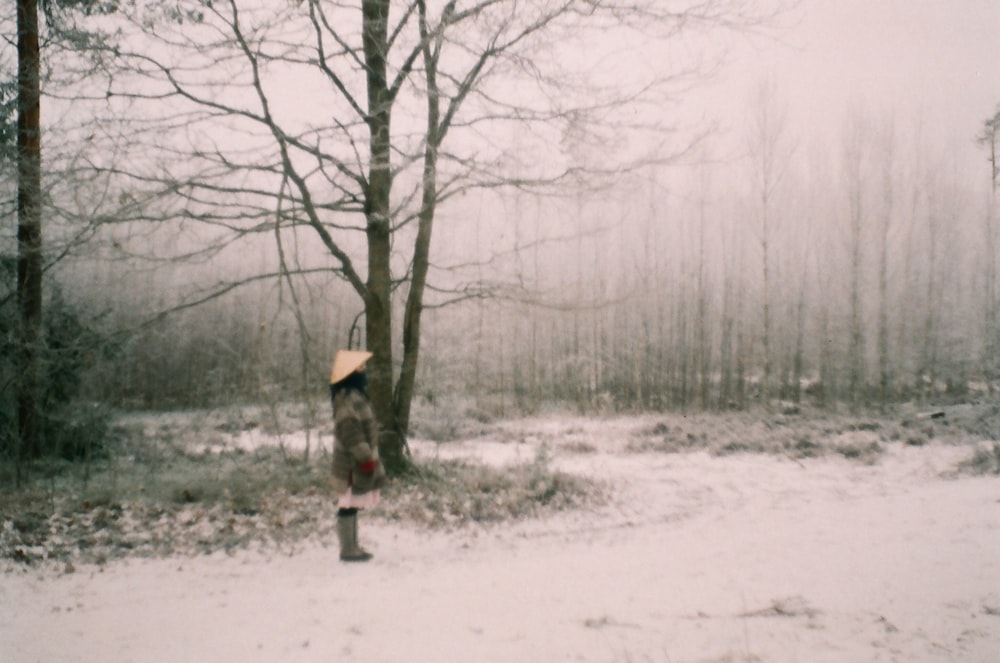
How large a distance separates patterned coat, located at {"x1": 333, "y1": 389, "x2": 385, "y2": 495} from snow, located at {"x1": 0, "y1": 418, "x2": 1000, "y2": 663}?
724 millimetres

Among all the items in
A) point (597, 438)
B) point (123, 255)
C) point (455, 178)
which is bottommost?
point (597, 438)

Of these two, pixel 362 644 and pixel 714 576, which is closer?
pixel 362 644

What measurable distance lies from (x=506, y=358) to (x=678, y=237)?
12916 mm

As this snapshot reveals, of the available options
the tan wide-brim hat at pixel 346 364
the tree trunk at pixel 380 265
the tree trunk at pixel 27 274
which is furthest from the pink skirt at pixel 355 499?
the tree trunk at pixel 27 274

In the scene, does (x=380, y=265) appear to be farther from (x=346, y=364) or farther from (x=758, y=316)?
(x=758, y=316)

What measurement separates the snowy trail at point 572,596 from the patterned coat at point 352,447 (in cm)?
72

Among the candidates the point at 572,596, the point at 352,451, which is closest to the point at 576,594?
the point at 572,596

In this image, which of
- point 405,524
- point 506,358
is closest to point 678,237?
point 506,358

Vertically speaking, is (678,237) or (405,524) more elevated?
(678,237)

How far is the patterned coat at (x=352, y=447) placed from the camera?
223 inches

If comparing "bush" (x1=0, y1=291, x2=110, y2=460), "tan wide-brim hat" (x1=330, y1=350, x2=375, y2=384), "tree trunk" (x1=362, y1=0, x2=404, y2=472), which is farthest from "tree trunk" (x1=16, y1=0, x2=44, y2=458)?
"tan wide-brim hat" (x1=330, y1=350, x2=375, y2=384)

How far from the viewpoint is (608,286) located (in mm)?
36094

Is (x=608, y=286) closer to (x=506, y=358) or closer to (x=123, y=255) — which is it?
(x=506, y=358)

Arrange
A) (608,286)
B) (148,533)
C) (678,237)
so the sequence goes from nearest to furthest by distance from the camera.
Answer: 1. (148,533)
2. (608,286)
3. (678,237)
